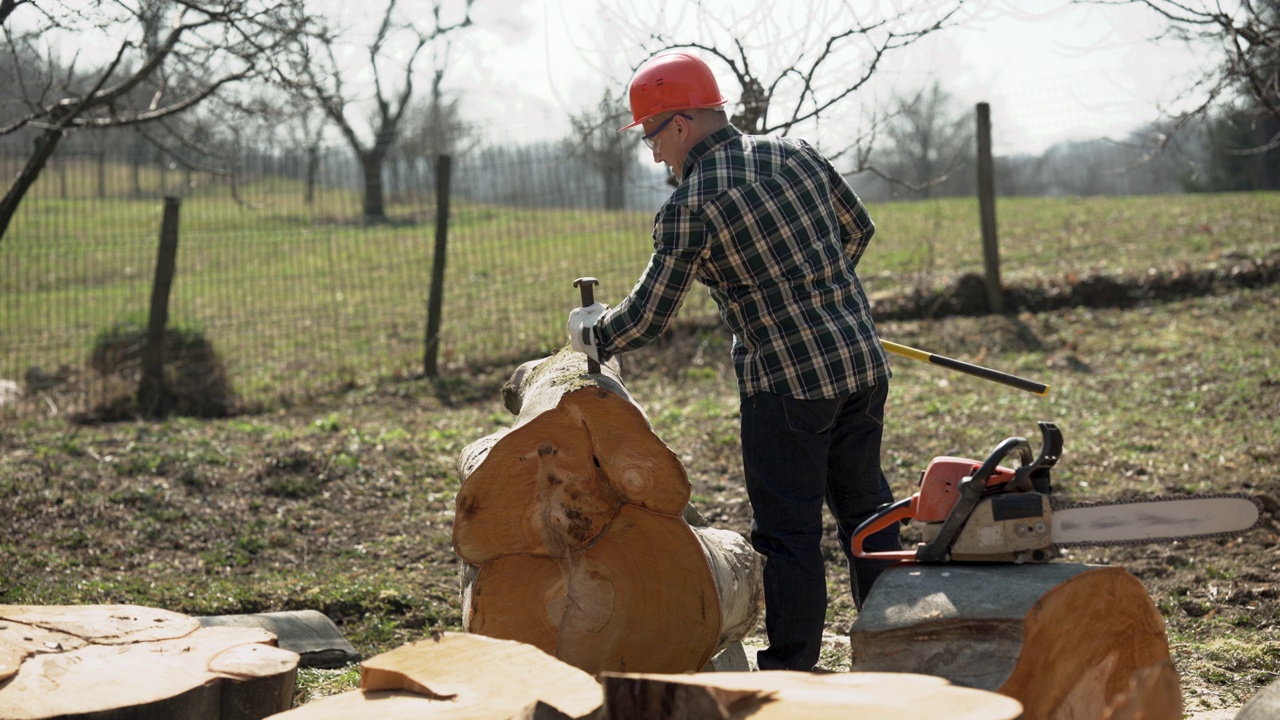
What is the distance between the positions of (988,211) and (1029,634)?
333 inches

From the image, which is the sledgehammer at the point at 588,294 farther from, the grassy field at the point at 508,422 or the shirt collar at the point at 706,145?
the grassy field at the point at 508,422

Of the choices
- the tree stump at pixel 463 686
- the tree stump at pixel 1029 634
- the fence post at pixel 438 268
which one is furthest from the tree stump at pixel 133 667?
the fence post at pixel 438 268

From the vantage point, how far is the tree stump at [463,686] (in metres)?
2.36

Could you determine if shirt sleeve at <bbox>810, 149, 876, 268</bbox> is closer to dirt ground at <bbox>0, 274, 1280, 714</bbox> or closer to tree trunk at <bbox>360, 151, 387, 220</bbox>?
dirt ground at <bbox>0, 274, 1280, 714</bbox>

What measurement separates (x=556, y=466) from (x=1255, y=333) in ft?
25.4

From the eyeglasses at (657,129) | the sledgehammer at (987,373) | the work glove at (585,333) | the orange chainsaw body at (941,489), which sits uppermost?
the eyeglasses at (657,129)

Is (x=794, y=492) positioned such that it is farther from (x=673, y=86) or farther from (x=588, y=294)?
(x=673, y=86)

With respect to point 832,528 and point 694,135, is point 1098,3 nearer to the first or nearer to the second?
point 832,528

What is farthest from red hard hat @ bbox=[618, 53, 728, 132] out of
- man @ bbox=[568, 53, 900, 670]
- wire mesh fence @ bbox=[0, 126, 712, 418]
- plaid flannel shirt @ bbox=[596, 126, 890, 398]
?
wire mesh fence @ bbox=[0, 126, 712, 418]

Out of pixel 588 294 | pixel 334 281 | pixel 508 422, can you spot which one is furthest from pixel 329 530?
pixel 334 281

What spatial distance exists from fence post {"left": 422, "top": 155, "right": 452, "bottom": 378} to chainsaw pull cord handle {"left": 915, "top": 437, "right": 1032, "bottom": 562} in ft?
23.6

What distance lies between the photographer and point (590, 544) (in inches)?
128

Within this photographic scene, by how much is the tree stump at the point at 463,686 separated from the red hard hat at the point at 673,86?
1658mm

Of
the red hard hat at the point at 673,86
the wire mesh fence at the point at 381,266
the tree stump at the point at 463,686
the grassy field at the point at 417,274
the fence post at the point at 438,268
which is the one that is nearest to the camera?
the tree stump at the point at 463,686
